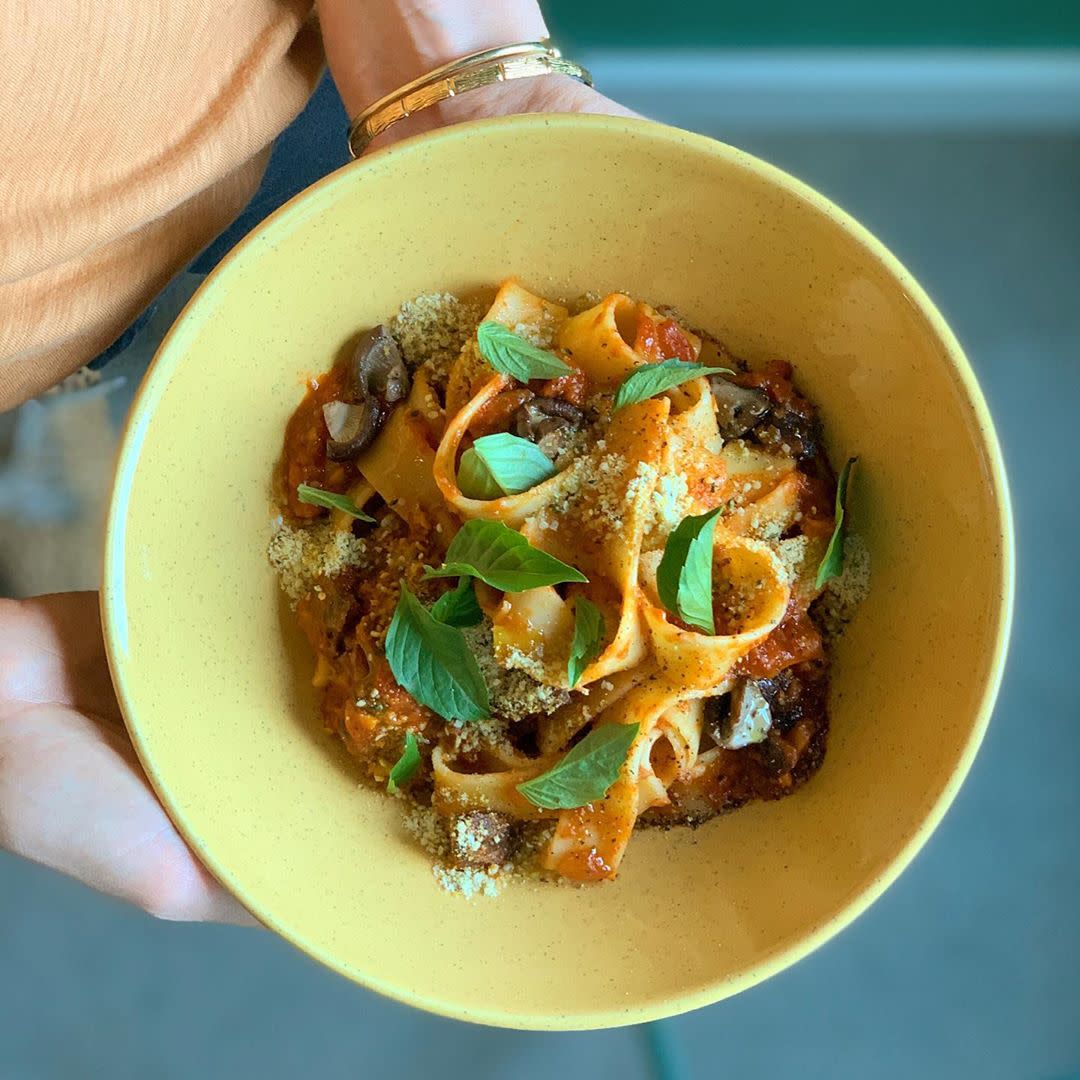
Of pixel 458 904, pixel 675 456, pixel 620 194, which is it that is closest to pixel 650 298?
pixel 620 194

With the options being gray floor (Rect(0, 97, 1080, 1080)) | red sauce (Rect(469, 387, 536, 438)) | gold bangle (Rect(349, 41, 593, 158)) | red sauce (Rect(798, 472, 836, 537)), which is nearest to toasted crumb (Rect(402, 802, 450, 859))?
red sauce (Rect(469, 387, 536, 438))

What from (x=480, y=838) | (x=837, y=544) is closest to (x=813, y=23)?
(x=837, y=544)

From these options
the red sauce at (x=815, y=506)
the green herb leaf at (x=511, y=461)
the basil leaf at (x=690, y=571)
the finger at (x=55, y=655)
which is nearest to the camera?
the basil leaf at (x=690, y=571)

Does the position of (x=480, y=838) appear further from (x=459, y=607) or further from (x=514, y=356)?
(x=514, y=356)

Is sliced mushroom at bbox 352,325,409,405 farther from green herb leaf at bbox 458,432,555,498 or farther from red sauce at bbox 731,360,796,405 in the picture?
red sauce at bbox 731,360,796,405

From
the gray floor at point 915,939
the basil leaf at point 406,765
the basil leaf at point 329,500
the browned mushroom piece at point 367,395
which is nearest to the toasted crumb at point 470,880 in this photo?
the basil leaf at point 406,765

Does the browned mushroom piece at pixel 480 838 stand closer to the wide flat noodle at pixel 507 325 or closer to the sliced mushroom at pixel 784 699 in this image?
the sliced mushroom at pixel 784 699

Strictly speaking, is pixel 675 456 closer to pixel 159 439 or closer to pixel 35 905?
pixel 159 439
